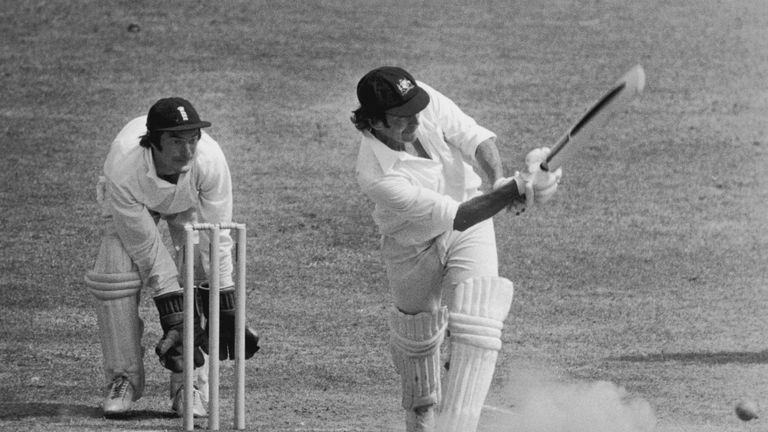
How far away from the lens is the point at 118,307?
7.78 m

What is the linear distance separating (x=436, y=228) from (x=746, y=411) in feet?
6.53

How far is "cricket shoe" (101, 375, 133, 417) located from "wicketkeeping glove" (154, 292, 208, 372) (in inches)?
13.3

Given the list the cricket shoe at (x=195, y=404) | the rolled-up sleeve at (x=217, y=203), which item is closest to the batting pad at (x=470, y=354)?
the rolled-up sleeve at (x=217, y=203)

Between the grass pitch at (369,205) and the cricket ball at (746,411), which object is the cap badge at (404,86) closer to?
the grass pitch at (369,205)

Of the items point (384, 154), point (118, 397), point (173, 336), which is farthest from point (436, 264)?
point (118, 397)

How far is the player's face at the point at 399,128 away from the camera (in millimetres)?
6816

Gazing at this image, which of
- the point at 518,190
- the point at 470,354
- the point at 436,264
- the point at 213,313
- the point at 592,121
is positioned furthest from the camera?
the point at 436,264

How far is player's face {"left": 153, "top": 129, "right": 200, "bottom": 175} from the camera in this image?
24.4 feet

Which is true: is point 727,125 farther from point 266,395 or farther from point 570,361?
point 266,395

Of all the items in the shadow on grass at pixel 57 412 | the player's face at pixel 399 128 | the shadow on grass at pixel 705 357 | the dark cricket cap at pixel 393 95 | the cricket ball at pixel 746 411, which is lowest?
the shadow on grass at pixel 57 412

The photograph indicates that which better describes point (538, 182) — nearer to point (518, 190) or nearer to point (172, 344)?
point (518, 190)

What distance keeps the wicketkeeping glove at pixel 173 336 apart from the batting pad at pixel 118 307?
0.23 m

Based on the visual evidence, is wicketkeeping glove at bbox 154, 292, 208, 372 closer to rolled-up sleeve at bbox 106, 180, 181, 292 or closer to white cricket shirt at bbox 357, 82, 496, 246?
rolled-up sleeve at bbox 106, 180, 181, 292

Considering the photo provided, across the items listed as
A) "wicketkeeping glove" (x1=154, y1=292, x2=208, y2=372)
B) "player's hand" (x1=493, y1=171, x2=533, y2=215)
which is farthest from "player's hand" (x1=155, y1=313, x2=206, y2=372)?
"player's hand" (x1=493, y1=171, x2=533, y2=215)
